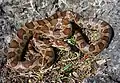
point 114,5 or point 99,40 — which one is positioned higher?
point 114,5

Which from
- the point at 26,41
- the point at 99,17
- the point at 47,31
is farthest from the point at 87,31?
the point at 26,41

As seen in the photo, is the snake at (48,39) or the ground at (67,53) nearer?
the ground at (67,53)

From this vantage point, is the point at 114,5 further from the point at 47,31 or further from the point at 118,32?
the point at 47,31

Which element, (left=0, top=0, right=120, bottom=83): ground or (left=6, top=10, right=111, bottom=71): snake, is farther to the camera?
(left=6, top=10, right=111, bottom=71): snake
